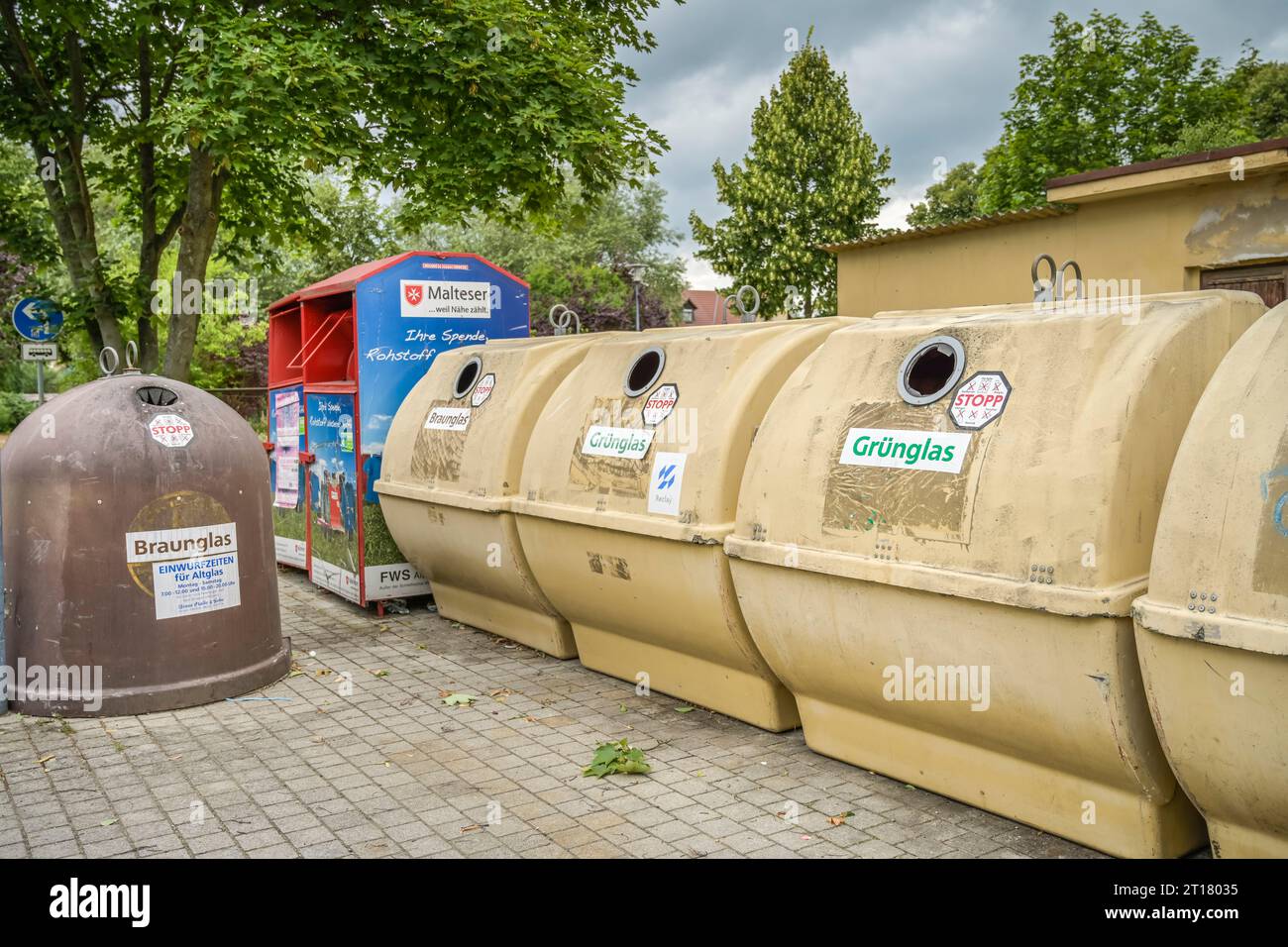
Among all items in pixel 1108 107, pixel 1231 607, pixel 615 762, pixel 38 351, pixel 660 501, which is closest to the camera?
pixel 1231 607

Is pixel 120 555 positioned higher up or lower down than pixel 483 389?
lower down

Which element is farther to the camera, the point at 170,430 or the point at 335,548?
the point at 335,548

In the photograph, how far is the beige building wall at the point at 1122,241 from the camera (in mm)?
10906

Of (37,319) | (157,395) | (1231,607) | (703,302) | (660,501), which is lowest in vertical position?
(1231,607)

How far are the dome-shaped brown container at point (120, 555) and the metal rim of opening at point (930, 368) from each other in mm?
3547

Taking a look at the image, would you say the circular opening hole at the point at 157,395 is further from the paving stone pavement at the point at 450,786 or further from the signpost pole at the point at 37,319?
the signpost pole at the point at 37,319

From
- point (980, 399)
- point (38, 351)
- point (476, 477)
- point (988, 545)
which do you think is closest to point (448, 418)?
point (476, 477)

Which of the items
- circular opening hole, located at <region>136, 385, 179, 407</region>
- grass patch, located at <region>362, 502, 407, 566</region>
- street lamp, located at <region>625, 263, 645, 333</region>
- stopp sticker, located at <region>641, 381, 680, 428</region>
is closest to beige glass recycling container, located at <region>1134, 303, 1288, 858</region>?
stopp sticker, located at <region>641, 381, 680, 428</region>

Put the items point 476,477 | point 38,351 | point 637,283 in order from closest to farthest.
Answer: point 476,477, point 38,351, point 637,283

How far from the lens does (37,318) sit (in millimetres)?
9391

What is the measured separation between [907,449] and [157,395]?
3.95 m

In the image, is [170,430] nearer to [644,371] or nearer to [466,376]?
[466,376]

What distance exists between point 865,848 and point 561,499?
2640 mm

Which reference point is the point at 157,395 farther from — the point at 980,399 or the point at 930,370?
the point at 980,399
